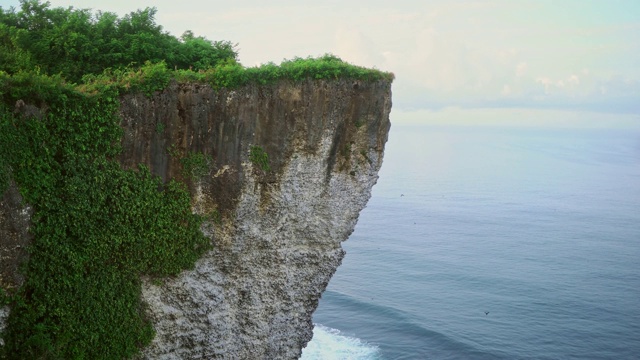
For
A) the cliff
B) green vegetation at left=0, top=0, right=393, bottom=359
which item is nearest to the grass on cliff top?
green vegetation at left=0, top=0, right=393, bottom=359

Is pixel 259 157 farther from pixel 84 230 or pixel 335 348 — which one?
pixel 335 348

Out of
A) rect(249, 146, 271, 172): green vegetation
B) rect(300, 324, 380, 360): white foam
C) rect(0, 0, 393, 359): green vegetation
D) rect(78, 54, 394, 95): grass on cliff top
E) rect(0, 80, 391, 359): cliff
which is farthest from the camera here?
rect(300, 324, 380, 360): white foam

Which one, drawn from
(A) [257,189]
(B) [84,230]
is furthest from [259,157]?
(B) [84,230]

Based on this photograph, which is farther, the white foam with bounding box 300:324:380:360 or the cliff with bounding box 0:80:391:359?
the white foam with bounding box 300:324:380:360

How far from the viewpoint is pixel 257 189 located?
1820 cm

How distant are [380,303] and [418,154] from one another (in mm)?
117120

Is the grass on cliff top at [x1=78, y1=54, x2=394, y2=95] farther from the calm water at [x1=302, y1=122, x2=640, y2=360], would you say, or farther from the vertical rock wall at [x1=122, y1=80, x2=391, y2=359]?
the calm water at [x1=302, y1=122, x2=640, y2=360]

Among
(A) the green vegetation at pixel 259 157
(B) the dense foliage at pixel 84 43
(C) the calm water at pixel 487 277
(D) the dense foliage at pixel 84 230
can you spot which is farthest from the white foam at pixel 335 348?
(B) the dense foliage at pixel 84 43

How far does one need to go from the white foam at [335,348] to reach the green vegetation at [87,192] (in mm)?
20984

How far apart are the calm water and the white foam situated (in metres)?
0.13

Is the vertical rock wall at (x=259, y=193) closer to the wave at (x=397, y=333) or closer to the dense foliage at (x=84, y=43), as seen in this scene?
the dense foliage at (x=84, y=43)

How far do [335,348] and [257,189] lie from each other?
23330 mm

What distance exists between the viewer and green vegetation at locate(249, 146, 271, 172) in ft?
58.3

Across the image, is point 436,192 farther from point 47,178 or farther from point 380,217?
point 47,178
